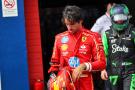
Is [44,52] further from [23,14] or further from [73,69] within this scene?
[73,69]

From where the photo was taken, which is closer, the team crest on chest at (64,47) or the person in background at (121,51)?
the team crest on chest at (64,47)

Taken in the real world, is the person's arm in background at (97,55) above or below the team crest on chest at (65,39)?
below

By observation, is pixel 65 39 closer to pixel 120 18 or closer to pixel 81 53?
pixel 81 53

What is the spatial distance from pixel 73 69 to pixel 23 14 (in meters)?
2.90

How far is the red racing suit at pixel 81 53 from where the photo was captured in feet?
16.8

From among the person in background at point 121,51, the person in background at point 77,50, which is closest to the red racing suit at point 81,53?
the person in background at point 77,50

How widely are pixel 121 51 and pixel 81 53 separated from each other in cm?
84

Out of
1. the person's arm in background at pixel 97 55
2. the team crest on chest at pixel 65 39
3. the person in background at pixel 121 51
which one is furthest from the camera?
the person in background at pixel 121 51

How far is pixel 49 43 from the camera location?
10.3 meters

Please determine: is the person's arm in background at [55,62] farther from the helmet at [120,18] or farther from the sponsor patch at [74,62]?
the helmet at [120,18]

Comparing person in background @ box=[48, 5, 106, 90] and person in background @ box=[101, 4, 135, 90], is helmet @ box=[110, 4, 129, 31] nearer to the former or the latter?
person in background @ box=[101, 4, 135, 90]

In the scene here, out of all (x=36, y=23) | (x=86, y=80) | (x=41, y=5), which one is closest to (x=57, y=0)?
(x=41, y=5)

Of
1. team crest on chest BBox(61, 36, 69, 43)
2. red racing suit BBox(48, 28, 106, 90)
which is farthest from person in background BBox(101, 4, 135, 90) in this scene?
team crest on chest BBox(61, 36, 69, 43)

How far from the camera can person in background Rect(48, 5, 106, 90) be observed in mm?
5039
